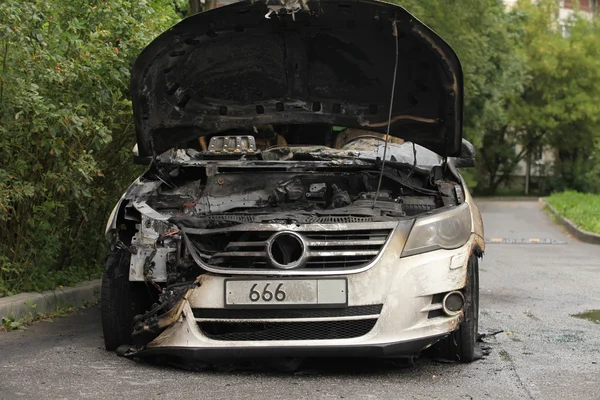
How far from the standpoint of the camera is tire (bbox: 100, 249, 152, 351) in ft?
20.1

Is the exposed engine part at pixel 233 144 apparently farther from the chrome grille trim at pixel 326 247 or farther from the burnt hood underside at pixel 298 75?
the chrome grille trim at pixel 326 247

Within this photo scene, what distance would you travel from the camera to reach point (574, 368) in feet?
19.0

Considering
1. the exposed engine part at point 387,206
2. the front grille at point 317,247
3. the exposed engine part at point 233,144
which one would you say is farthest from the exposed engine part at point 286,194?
the front grille at point 317,247

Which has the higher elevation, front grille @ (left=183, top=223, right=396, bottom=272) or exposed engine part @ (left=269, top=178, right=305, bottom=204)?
exposed engine part @ (left=269, top=178, right=305, bottom=204)

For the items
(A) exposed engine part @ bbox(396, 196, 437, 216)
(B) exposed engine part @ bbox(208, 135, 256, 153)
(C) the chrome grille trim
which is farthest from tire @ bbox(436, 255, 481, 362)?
(B) exposed engine part @ bbox(208, 135, 256, 153)

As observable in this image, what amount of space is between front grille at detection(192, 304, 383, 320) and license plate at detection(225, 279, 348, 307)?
5cm

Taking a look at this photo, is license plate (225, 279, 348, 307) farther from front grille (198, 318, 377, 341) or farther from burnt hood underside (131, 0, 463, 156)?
burnt hood underside (131, 0, 463, 156)

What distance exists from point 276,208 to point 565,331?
245 cm

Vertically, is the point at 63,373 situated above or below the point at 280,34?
below

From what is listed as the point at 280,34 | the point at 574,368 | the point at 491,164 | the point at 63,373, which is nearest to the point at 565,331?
the point at 574,368

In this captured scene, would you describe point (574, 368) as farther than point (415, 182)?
No

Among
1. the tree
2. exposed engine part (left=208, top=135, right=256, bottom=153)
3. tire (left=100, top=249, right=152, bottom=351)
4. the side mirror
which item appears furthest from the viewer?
the tree

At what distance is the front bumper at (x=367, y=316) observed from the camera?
5430mm

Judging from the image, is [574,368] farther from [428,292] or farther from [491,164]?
[491,164]
